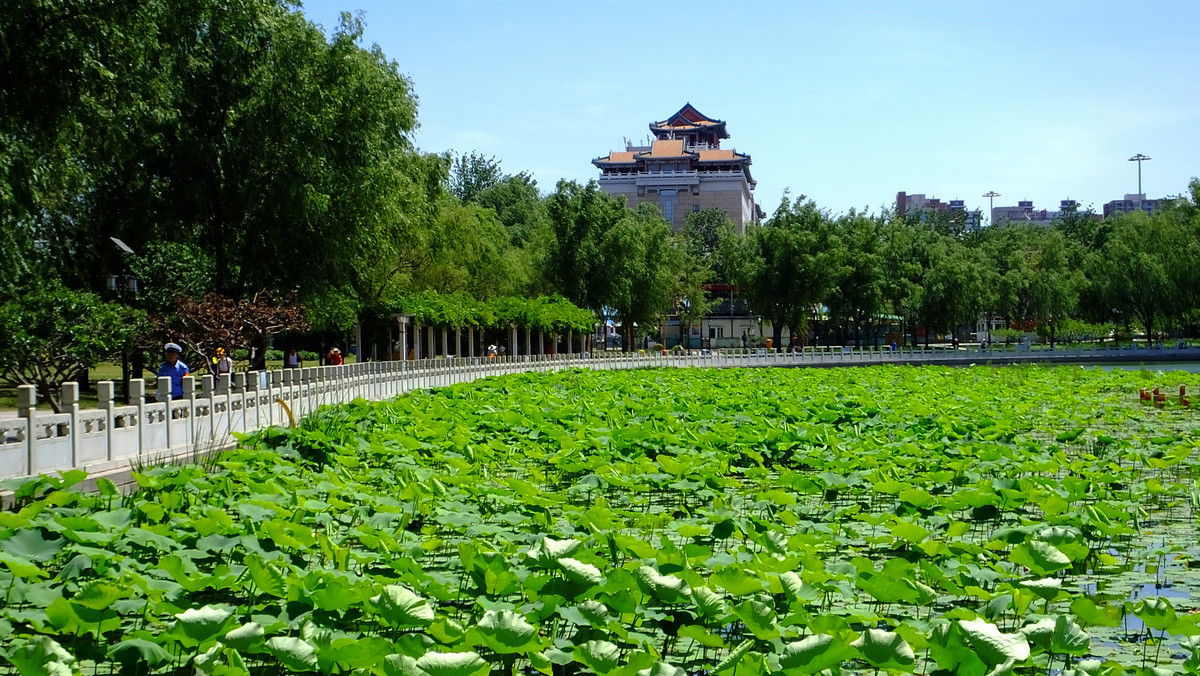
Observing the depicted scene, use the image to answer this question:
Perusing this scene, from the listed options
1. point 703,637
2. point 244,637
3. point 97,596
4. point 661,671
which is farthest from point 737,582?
point 97,596

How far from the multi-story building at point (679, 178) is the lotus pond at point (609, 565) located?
293ft

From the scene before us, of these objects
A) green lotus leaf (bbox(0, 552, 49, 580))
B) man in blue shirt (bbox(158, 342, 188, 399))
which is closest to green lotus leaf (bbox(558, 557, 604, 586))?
green lotus leaf (bbox(0, 552, 49, 580))

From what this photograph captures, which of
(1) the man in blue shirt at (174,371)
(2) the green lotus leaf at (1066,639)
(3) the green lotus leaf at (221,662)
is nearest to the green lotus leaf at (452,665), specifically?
(3) the green lotus leaf at (221,662)

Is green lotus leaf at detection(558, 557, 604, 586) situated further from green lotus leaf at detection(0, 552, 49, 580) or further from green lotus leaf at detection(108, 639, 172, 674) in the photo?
green lotus leaf at detection(0, 552, 49, 580)

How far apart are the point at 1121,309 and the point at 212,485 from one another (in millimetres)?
52929

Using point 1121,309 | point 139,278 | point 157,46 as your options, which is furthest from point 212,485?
point 1121,309

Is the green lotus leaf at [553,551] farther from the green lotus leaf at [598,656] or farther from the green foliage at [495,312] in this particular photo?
the green foliage at [495,312]

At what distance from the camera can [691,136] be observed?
370 ft

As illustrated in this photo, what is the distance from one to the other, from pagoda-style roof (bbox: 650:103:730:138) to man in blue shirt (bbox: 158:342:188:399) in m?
99.7

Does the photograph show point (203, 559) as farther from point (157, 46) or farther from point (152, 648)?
point (157, 46)

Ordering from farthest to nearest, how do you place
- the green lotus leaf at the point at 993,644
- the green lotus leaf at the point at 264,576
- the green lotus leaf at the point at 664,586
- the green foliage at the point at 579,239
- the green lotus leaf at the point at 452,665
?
the green foliage at the point at 579,239, the green lotus leaf at the point at 264,576, the green lotus leaf at the point at 664,586, the green lotus leaf at the point at 993,644, the green lotus leaf at the point at 452,665

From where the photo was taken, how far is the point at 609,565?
5.30 meters

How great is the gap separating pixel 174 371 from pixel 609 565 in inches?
401

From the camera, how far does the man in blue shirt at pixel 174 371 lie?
542 inches
